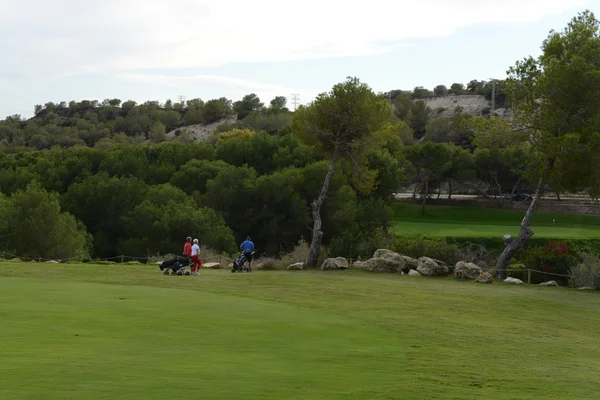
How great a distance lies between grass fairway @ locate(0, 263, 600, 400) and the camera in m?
10.3

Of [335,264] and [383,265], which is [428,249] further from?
[335,264]

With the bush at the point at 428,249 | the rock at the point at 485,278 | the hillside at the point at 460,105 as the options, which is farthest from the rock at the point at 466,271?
the hillside at the point at 460,105

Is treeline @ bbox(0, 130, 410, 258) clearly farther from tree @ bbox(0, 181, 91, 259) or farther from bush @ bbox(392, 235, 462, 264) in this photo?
bush @ bbox(392, 235, 462, 264)

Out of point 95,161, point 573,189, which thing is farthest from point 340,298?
point 95,161

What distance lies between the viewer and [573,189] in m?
37.7

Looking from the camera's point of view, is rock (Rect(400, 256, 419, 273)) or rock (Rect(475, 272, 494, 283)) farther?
rock (Rect(400, 256, 419, 273))

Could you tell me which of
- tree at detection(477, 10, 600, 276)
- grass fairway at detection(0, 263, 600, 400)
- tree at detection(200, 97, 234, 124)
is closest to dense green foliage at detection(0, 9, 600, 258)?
tree at detection(477, 10, 600, 276)

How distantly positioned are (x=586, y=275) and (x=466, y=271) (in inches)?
206

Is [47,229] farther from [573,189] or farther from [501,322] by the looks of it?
[501,322]

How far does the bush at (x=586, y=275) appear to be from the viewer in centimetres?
3256

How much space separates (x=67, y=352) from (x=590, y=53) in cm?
3054

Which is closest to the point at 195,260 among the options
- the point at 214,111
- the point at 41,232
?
the point at 41,232

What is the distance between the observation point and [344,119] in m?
43.3

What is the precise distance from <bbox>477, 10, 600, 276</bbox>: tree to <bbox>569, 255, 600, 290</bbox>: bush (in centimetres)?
339
